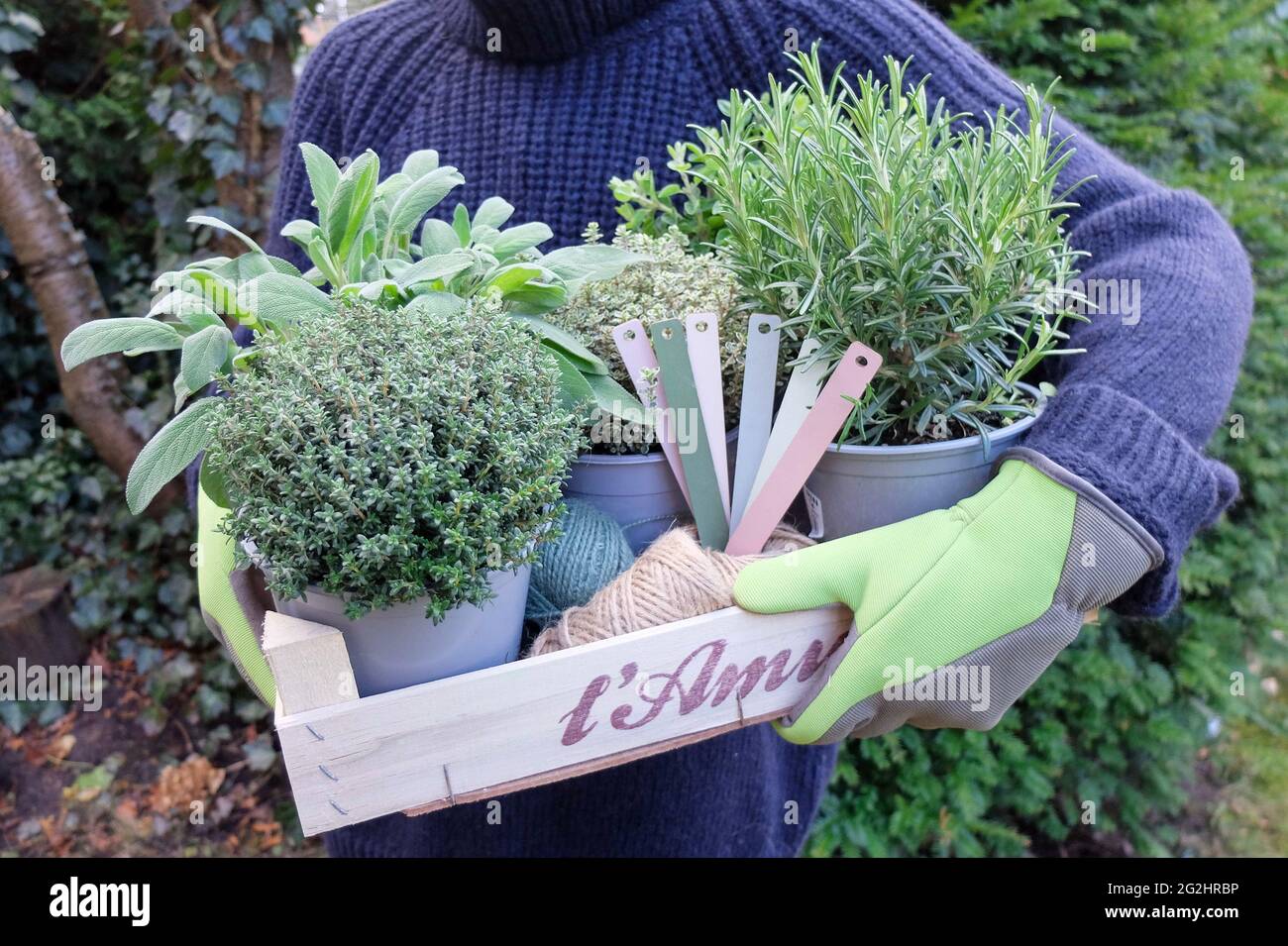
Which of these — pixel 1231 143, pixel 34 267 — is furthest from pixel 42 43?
pixel 1231 143

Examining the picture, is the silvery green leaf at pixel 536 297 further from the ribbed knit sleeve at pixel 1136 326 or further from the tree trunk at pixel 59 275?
the tree trunk at pixel 59 275

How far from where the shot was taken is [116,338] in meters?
0.62

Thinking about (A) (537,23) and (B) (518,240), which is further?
(A) (537,23)

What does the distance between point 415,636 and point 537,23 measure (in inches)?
27.1

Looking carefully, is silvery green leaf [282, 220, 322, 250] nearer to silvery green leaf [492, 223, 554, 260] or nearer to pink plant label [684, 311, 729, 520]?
silvery green leaf [492, 223, 554, 260]

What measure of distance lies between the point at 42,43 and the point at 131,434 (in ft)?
3.04

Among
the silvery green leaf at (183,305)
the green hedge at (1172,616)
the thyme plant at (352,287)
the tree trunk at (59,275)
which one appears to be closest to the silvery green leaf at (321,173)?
the thyme plant at (352,287)

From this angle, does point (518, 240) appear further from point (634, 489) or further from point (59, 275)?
point (59, 275)

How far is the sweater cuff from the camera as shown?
2.20 feet

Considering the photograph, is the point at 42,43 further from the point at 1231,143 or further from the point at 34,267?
the point at 1231,143

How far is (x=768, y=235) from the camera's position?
71 centimetres

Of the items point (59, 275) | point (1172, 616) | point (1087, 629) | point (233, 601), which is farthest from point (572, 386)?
point (59, 275)

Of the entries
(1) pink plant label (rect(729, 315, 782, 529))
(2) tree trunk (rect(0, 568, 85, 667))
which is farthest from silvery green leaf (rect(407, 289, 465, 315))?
(2) tree trunk (rect(0, 568, 85, 667))

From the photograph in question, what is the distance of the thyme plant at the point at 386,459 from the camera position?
0.54m
